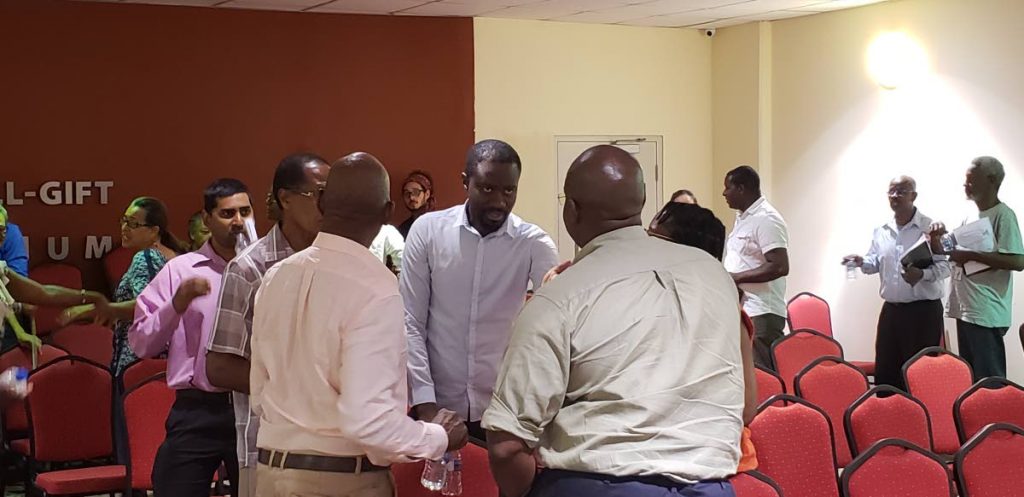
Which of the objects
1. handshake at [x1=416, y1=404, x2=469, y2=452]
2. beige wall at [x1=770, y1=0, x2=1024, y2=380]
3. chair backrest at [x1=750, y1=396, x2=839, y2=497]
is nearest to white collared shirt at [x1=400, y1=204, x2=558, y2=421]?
handshake at [x1=416, y1=404, x2=469, y2=452]

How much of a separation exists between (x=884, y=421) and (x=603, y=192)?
302 cm

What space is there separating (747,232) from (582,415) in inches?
214

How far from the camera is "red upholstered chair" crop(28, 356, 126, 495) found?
18.8 feet

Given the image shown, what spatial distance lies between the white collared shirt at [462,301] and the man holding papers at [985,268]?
4.58 m

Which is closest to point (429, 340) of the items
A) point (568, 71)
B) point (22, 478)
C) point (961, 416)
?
point (961, 416)

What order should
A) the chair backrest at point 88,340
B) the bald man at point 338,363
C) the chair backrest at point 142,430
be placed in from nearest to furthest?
the bald man at point 338,363
the chair backrest at point 142,430
the chair backrest at point 88,340

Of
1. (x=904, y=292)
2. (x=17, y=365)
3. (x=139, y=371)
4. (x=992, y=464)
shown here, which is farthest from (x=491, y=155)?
(x=904, y=292)

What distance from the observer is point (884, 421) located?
536cm

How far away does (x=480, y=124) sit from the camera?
10.5m

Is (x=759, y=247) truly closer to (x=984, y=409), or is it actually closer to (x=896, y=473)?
(x=984, y=409)

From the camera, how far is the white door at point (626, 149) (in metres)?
10.9

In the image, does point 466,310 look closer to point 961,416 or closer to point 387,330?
point 387,330

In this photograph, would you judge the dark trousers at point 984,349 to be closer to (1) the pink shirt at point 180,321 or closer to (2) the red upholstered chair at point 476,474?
(2) the red upholstered chair at point 476,474

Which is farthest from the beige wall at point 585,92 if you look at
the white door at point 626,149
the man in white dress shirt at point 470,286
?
the man in white dress shirt at point 470,286
